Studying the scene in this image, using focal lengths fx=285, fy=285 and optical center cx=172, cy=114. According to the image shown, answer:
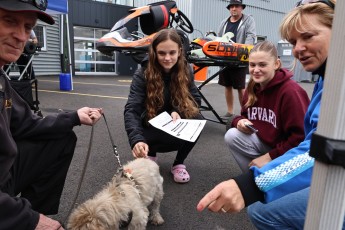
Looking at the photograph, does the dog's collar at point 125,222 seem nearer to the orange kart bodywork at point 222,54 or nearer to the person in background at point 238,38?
the orange kart bodywork at point 222,54

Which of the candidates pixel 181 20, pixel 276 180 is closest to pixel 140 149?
pixel 276 180

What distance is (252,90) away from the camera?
8.66 feet

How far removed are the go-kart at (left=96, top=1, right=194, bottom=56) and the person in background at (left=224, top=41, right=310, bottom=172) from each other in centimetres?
183

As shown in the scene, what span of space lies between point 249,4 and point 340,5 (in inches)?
693

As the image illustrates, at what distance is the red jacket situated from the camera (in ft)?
7.04

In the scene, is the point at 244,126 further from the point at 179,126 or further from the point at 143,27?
the point at 143,27

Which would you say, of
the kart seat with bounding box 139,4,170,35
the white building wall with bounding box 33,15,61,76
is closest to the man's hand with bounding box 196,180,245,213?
the kart seat with bounding box 139,4,170,35

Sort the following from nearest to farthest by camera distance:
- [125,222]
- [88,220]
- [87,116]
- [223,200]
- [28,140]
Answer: [223,200]
[88,220]
[125,222]
[28,140]
[87,116]

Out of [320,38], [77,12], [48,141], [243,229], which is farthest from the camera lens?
[77,12]

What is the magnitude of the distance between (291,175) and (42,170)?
1567 millimetres

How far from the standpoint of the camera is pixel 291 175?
40.8 inches

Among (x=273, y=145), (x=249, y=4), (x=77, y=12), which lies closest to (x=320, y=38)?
(x=273, y=145)

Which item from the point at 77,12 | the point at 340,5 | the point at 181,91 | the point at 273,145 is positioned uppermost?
the point at 77,12

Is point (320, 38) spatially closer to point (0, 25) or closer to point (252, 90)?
Result: point (252, 90)
